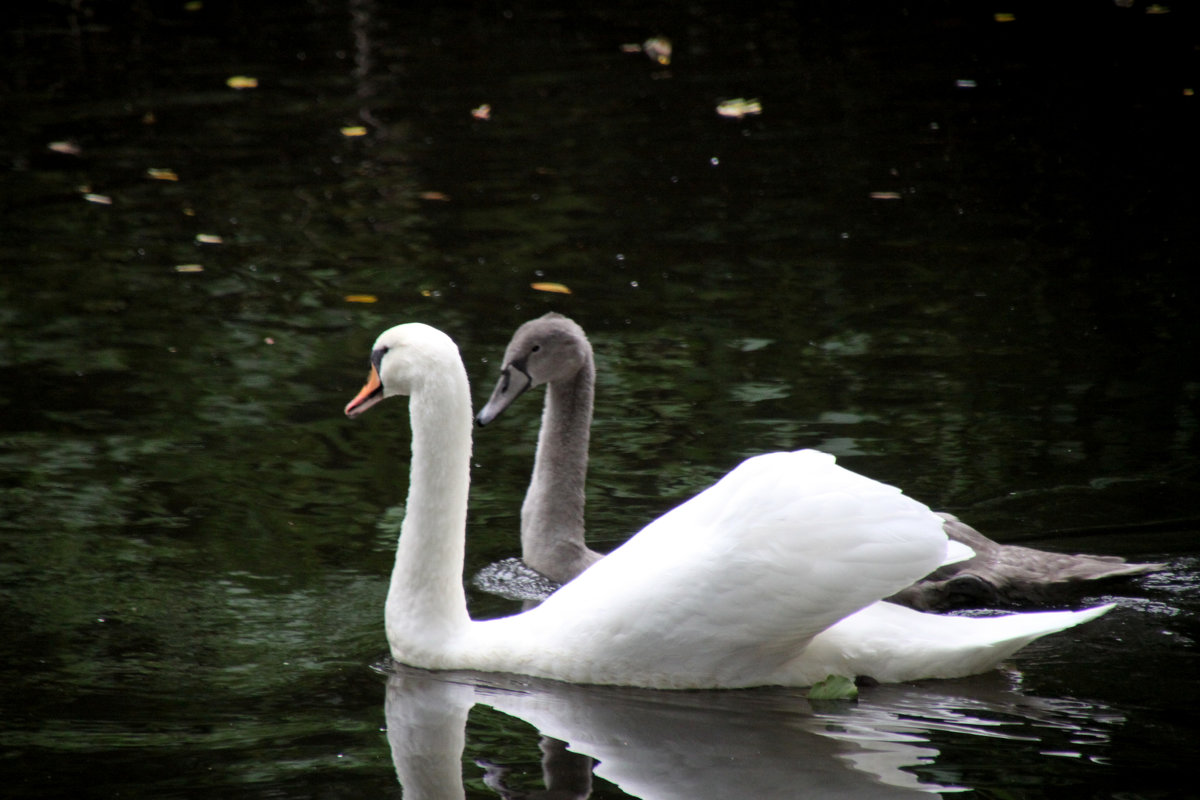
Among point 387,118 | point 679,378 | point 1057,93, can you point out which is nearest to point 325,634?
point 679,378

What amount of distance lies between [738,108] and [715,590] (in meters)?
10.1

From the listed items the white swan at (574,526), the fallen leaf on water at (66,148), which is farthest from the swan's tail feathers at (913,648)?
the fallen leaf on water at (66,148)

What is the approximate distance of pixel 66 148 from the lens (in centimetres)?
1412

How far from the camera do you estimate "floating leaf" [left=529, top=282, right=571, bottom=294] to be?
33.5ft

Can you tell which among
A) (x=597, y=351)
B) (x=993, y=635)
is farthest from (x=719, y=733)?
(x=597, y=351)

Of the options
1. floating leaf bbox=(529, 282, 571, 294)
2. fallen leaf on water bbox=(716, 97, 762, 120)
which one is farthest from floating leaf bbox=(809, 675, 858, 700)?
fallen leaf on water bbox=(716, 97, 762, 120)

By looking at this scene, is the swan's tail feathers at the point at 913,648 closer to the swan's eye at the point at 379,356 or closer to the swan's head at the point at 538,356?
the swan's eye at the point at 379,356

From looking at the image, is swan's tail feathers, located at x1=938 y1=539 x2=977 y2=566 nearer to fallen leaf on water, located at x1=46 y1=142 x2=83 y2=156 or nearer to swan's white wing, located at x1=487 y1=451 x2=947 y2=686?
swan's white wing, located at x1=487 y1=451 x2=947 y2=686

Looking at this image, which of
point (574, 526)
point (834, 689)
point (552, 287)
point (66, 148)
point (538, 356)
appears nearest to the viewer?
point (834, 689)

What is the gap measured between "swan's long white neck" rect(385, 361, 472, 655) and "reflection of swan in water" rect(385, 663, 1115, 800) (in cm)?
15

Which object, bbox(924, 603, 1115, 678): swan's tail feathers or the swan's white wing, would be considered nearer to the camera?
the swan's white wing

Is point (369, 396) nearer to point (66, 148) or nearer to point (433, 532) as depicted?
point (433, 532)

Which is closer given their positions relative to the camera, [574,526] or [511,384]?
[574,526]

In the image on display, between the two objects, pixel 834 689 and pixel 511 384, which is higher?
pixel 511 384
